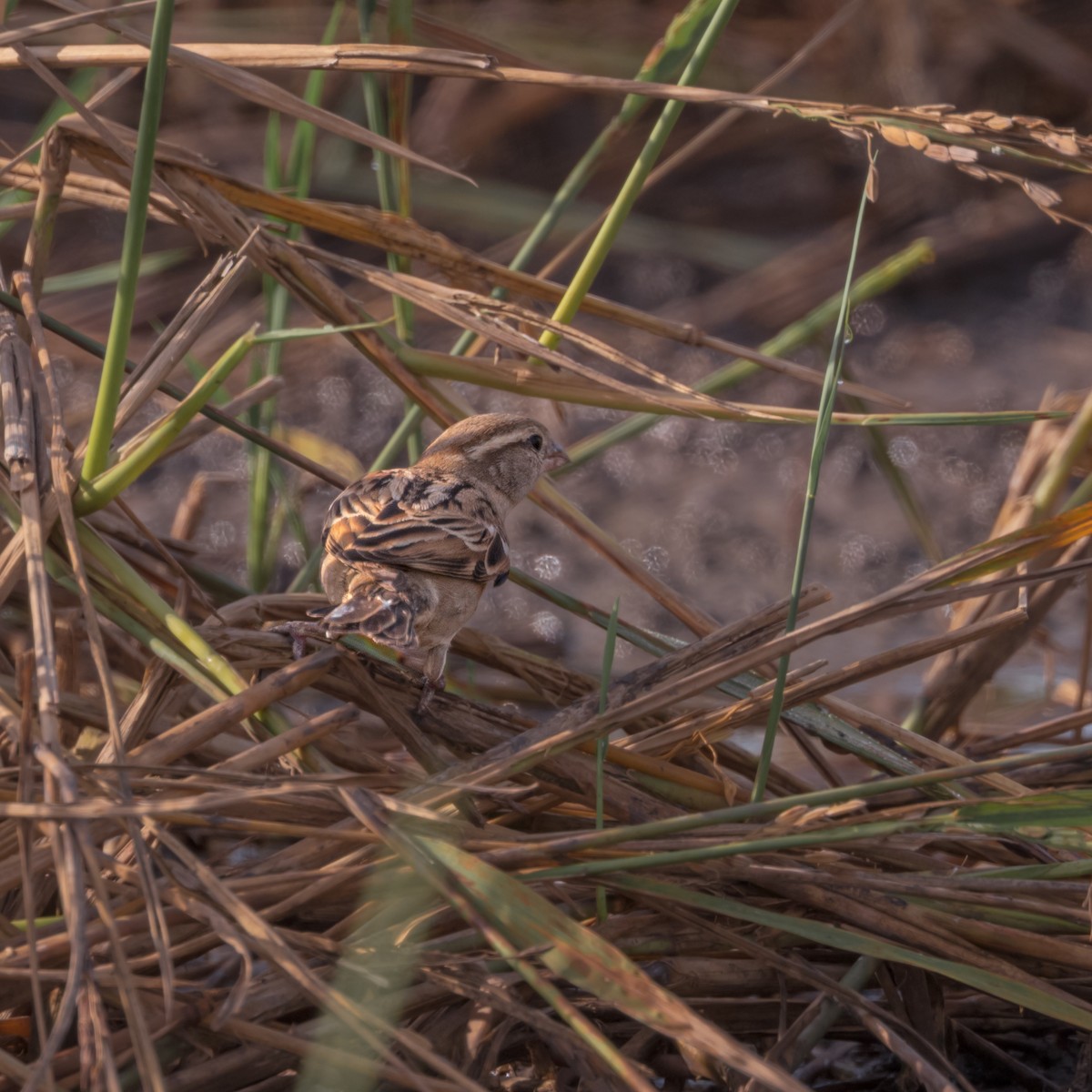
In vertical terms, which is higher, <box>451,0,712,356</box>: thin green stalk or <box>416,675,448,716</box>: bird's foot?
<box>451,0,712,356</box>: thin green stalk

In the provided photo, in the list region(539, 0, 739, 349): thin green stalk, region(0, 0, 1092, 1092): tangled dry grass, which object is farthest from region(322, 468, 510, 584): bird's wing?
region(539, 0, 739, 349): thin green stalk

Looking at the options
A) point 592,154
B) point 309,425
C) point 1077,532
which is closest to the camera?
point 1077,532

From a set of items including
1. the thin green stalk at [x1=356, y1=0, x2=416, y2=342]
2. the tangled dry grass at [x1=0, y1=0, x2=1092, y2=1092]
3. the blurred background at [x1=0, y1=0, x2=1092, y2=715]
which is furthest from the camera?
the blurred background at [x1=0, y1=0, x2=1092, y2=715]

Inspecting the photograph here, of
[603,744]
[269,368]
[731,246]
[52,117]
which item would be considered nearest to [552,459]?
[269,368]

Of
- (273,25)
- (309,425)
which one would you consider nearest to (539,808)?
(309,425)

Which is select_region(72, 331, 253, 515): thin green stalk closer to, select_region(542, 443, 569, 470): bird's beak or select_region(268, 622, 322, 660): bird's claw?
select_region(268, 622, 322, 660): bird's claw

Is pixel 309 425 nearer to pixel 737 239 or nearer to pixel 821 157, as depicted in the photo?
pixel 737 239
